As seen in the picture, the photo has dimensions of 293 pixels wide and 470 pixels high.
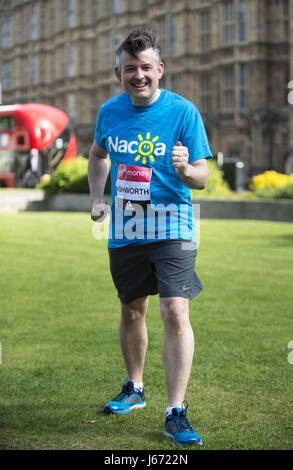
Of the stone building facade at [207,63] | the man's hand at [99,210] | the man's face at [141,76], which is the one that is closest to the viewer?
the man's face at [141,76]

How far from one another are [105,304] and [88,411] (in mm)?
3122

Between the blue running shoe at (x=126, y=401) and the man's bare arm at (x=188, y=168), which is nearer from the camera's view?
the man's bare arm at (x=188, y=168)

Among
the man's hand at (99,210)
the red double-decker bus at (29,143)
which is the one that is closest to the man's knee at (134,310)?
the man's hand at (99,210)

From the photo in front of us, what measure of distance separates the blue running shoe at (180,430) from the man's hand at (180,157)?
3.47 feet

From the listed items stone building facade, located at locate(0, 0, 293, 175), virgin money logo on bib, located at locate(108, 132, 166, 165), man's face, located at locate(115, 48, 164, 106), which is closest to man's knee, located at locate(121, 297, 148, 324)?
virgin money logo on bib, located at locate(108, 132, 166, 165)

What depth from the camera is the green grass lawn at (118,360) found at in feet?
11.2

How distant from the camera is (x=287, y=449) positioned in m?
3.12

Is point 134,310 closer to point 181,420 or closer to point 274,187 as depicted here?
point 181,420

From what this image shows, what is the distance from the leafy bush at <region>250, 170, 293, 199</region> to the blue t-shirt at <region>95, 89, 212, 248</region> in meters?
17.1

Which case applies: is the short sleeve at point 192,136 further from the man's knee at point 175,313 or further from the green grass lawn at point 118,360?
the green grass lawn at point 118,360

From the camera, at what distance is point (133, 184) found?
3455mm

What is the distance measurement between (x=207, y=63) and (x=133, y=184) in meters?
37.9

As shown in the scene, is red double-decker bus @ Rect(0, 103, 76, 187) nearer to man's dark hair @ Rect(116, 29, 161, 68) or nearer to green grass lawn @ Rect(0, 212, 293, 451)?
green grass lawn @ Rect(0, 212, 293, 451)

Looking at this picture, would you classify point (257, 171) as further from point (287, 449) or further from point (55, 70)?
point (287, 449)
